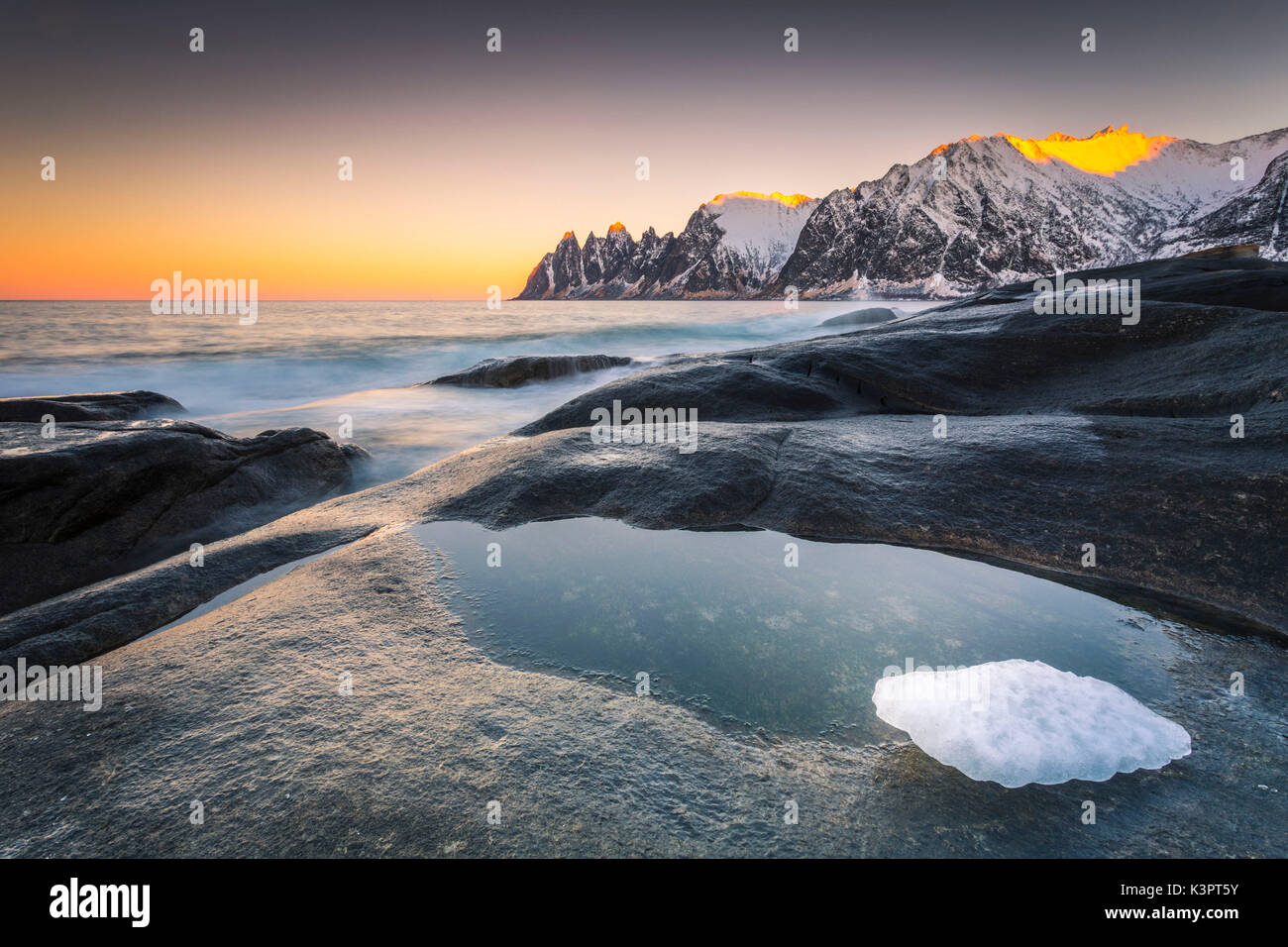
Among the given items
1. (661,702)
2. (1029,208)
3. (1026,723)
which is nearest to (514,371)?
(661,702)

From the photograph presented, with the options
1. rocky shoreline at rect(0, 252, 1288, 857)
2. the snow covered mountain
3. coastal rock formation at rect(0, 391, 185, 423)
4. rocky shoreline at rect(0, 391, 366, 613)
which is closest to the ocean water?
coastal rock formation at rect(0, 391, 185, 423)

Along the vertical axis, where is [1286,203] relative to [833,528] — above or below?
above

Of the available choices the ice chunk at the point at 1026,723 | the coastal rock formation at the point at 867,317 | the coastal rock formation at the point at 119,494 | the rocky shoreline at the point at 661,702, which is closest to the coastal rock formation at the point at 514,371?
the coastal rock formation at the point at 119,494

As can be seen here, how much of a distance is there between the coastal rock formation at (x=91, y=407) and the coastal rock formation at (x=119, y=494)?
299cm

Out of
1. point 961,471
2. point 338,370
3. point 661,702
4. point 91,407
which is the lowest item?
point 661,702

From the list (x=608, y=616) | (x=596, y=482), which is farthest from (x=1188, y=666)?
(x=596, y=482)

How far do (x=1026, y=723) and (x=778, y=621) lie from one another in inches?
46.4

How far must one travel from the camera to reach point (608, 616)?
323 centimetres

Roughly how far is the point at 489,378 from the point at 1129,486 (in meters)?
14.0

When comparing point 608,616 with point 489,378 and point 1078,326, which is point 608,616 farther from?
point 489,378

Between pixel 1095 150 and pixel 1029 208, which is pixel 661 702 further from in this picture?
pixel 1095 150

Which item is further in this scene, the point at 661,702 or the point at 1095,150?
the point at 1095,150

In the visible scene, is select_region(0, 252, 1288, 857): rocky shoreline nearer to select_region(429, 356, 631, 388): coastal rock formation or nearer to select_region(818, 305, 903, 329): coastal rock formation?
select_region(429, 356, 631, 388): coastal rock formation

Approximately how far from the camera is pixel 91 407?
943 centimetres
